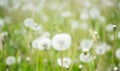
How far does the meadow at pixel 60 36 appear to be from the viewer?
166cm

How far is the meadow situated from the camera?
166 cm

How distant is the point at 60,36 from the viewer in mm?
1577

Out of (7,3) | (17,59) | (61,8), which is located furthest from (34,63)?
(7,3)

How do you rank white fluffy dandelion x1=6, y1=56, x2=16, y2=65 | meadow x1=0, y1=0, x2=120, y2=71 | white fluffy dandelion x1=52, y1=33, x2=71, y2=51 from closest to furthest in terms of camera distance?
white fluffy dandelion x1=52, y1=33, x2=71, y2=51 → meadow x1=0, y1=0, x2=120, y2=71 → white fluffy dandelion x1=6, y1=56, x2=16, y2=65

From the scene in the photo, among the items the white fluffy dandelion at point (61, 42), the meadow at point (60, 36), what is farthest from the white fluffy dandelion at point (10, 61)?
the white fluffy dandelion at point (61, 42)

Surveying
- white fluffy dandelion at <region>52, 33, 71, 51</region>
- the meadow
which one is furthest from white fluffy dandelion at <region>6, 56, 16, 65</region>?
white fluffy dandelion at <region>52, 33, 71, 51</region>

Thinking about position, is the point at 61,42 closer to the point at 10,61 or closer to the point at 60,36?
the point at 60,36

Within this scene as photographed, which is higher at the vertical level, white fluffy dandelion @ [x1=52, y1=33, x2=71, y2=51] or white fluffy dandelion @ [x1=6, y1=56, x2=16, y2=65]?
white fluffy dandelion @ [x1=52, y1=33, x2=71, y2=51]

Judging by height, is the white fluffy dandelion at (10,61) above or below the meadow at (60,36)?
below

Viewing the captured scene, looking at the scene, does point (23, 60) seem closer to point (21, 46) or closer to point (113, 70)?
point (21, 46)

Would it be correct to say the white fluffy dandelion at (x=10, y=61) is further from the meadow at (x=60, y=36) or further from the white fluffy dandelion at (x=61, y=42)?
the white fluffy dandelion at (x=61, y=42)

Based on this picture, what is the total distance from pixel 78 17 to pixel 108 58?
1195mm

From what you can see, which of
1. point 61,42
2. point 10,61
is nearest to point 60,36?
point 61,42

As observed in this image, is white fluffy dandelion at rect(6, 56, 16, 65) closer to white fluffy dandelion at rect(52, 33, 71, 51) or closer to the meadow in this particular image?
the meadow
